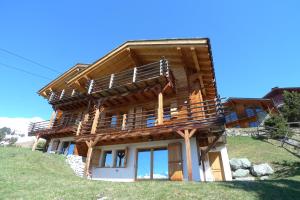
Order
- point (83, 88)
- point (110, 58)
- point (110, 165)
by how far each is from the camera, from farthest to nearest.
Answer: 1. point (83, 88)
2. point (110, 58)
3. point (110, 165)

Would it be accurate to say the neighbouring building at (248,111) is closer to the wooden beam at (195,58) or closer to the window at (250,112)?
the window at (250,112)

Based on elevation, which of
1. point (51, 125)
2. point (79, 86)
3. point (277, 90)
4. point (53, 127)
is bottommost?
point (53, 127)

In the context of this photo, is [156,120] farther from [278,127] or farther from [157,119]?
[278,127]

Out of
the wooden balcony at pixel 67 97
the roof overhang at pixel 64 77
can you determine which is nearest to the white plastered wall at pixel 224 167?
the wooden balcony at pixel 67 97

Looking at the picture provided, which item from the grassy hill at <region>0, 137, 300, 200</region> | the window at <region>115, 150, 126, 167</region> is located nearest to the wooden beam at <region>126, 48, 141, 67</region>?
the window at <region>115, 150, 126, 167</region>

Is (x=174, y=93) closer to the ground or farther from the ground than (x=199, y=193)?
farther from the ground

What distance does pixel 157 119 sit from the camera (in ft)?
41.8

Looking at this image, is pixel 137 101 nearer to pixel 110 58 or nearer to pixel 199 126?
pixel 110 58

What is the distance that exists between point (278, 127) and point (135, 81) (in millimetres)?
19216

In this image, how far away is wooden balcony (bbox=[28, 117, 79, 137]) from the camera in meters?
19.5

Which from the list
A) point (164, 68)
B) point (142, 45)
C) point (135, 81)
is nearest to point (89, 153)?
point (135, 81)

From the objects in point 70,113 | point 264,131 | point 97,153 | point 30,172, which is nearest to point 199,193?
point 30,172

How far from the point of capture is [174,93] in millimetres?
14336

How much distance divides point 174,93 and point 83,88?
9780mm
